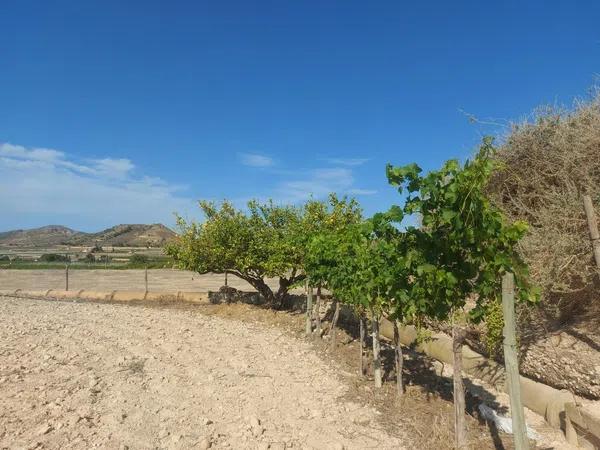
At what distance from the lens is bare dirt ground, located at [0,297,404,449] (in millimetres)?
4680

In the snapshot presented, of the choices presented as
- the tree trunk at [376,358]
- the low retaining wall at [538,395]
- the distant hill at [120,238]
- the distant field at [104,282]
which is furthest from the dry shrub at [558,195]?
the distant hill at [120,238]

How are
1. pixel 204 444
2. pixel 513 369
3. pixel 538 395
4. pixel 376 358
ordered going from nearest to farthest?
pixel 513 369, pixel 204 444, pixel 538 395, pixel 376 358

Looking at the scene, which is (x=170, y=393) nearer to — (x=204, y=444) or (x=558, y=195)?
(x=204, y=444)

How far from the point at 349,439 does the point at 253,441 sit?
991 millimetres

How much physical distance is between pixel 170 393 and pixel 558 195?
646 cm

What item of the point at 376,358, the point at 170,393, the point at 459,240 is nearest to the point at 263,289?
the point at 376,358

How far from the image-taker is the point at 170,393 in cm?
596

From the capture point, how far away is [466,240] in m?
3.77

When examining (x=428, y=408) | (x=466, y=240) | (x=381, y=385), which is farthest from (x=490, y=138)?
(x=381, y=385)

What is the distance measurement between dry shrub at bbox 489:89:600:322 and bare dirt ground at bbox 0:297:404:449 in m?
3.52

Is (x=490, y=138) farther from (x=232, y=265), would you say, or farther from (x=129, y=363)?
(x=232, y=265)

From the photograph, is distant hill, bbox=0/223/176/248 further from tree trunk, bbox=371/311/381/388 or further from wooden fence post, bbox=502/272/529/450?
wooden fence post, bbox=502/272/529/450

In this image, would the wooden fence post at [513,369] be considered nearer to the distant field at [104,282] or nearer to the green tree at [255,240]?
the green tree at [255,240]

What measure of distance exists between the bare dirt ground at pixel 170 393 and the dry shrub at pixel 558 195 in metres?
3.52
